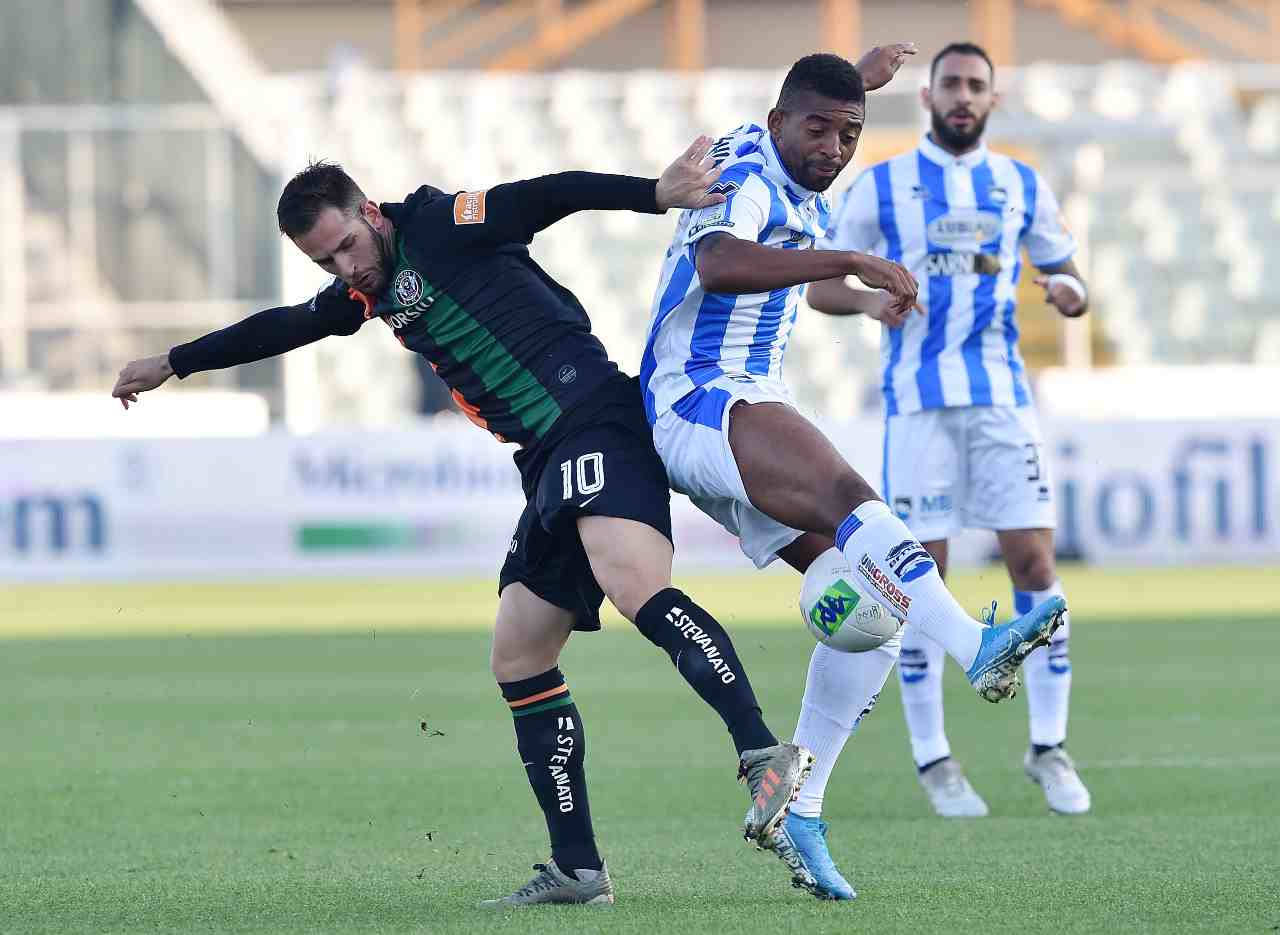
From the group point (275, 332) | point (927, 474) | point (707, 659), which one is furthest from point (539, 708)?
point (927, 474)

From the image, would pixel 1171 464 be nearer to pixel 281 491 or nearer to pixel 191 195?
pixel 281 491

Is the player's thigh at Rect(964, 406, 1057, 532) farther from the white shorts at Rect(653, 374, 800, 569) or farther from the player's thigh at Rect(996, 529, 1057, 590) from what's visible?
the white shorts at Rect(653, 374, 800, 569)

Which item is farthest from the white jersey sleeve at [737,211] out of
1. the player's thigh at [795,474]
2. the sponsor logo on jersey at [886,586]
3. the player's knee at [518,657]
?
the player's knee at [518,657]

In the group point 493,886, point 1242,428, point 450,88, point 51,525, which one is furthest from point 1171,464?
point 493,886

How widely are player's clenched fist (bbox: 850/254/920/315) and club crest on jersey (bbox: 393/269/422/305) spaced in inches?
43.4

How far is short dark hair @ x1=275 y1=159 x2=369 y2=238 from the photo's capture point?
4934mm

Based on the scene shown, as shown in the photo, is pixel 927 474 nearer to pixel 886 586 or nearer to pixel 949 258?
pixel 949 258

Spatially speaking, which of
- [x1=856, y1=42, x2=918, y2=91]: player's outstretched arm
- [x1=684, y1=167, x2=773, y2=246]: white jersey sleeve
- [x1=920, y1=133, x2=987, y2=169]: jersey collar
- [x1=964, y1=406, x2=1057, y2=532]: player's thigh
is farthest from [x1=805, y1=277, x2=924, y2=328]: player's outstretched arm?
[x1=684, y1=167, x2=773, y2=246]: white jersey sleeve

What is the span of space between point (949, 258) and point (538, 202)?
2.64 m

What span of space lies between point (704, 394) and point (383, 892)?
1.52 metres

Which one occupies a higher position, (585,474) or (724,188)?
(724,188)

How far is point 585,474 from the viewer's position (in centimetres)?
495

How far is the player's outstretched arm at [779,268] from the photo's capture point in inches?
186

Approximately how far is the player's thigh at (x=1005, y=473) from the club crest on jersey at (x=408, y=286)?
2.69 metres
